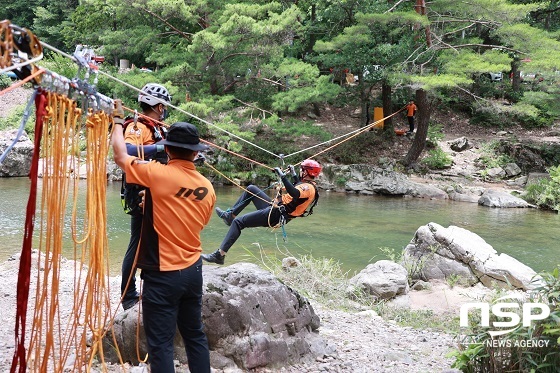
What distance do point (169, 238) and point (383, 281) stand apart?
444 centimetres

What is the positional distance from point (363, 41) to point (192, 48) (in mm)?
4715

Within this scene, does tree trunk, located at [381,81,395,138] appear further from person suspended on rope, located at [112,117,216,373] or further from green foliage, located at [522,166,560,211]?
person suspended on rope, located at [112,117,216,373]

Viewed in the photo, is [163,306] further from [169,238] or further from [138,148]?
[138,148]

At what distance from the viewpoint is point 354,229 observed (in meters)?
11.6

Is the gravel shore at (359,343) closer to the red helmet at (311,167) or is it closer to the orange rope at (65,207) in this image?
the orange rope at (65,207)

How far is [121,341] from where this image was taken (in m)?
3.85

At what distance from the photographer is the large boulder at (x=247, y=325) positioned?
3.88 meters

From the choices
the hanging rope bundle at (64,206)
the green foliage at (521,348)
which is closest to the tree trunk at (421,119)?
the green foliage at (521,348)

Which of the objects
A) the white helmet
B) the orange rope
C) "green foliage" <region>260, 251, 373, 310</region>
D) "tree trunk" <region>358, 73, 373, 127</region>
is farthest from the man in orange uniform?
"tree trunk" <region>358, 73, 373, 127</region>

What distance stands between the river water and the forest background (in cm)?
253

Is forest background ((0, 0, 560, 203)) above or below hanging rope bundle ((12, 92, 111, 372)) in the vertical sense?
above

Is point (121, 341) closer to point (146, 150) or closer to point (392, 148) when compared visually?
point (146, 150)

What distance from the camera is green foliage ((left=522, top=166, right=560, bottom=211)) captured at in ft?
49.1

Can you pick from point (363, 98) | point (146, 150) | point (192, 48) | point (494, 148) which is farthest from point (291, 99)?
point (146, 150)
